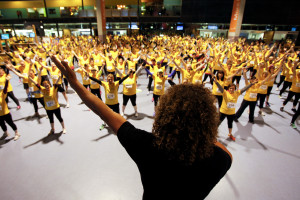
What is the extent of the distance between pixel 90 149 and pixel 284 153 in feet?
17.2

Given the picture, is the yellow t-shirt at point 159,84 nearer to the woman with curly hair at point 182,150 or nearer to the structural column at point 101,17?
the woman with curly hair at point 182,150

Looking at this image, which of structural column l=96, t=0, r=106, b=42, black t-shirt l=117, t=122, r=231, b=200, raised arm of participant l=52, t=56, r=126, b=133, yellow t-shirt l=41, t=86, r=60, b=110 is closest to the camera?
black t-shirt l=117, t=122, r=231, b=200

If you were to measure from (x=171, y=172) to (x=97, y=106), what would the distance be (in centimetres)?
65

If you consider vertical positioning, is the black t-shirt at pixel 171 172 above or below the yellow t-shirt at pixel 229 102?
above

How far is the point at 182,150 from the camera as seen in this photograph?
2.90 feet

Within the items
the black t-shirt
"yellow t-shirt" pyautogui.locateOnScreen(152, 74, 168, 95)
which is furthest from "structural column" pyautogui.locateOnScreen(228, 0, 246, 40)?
the black t-shirt

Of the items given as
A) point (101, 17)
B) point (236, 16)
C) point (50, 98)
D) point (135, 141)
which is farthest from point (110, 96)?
point (236, 16)

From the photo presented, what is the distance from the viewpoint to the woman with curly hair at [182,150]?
885 mm

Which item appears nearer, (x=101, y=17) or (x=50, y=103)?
(x=50, y=103)

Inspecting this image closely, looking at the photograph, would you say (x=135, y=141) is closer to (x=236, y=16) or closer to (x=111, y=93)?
(x=111, y=93)

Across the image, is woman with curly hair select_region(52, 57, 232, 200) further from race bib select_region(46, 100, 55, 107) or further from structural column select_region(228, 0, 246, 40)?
structural column select_region(228, 0, 246, 40)

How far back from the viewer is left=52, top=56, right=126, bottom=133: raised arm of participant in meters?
1.10

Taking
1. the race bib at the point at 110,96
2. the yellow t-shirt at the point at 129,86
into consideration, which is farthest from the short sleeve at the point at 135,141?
the yellow t-shirt at the point at 129,86

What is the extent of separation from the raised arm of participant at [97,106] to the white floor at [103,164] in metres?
2.78
